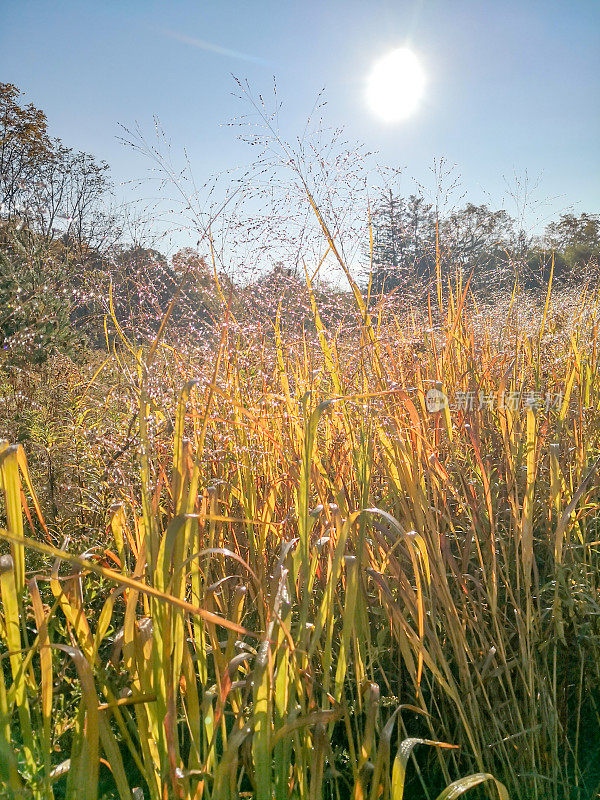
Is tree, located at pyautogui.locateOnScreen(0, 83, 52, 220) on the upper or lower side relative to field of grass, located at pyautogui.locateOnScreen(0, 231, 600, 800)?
upper

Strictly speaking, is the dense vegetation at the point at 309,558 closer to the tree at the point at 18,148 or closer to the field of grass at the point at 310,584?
the field of grass at the point at 310,584

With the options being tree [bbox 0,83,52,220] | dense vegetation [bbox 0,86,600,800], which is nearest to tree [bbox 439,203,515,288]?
dense vegetation [bbox 0,86,600,800]

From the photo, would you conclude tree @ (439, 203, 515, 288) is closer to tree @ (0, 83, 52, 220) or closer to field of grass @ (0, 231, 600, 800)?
field of grass @ (0, 231, 600, 800)

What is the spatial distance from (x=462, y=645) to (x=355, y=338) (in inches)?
37.3

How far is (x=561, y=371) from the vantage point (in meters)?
2.28

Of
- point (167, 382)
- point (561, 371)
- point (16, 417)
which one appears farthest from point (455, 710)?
point (16, 417)

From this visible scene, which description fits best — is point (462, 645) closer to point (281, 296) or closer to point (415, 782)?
point (415, 782)

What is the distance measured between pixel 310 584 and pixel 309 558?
9cm

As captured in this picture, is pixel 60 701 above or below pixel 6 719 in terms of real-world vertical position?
below

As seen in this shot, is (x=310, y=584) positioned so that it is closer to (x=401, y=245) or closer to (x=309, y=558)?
(x=309, y=558)

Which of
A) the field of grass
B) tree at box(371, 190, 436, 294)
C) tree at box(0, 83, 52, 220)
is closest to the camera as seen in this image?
the field of grass

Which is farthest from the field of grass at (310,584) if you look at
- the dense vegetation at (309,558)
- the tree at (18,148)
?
the tree at (18,148)

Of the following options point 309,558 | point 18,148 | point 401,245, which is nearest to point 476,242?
point 401,245

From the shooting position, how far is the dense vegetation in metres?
0.82
